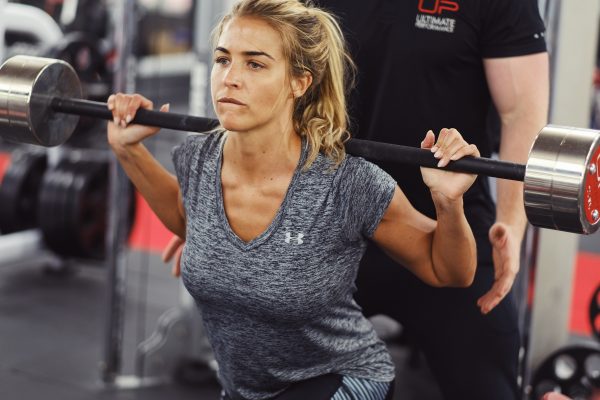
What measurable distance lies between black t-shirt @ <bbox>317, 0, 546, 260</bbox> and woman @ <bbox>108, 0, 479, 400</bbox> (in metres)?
0.17

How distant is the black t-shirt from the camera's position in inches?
70.5

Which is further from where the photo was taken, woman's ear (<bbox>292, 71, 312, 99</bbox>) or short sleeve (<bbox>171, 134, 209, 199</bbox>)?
short sleeve (<bbox>171, 134, 209, 199</bbox>)

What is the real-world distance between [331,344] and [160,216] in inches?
19.5

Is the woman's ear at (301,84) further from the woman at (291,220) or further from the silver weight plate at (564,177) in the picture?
the silver weight plate at (564,177)

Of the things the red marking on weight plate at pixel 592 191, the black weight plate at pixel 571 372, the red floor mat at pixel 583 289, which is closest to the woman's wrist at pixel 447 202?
the red marking on weight plate at pixel 592 191

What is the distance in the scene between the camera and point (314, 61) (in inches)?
63.3

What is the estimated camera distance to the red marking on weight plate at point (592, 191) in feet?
4.38

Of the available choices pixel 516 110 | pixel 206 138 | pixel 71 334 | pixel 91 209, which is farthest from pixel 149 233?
pixel 516 110

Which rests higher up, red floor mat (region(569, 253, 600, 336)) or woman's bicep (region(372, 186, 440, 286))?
woman's bicep (region(372, 186, 440, 286))

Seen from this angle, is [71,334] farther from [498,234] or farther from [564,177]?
[564,177]

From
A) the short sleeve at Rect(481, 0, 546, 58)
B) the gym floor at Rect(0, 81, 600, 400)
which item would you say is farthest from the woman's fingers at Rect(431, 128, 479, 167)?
the gym floor at Rect(0, 81, 600, 400)

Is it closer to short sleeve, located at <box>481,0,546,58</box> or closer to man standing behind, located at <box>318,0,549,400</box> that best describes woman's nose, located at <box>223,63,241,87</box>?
man standing behind, located at <box>318,0,549,400</box>

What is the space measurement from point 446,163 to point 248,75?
1.23ft

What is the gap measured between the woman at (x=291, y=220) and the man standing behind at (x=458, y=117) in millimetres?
166
